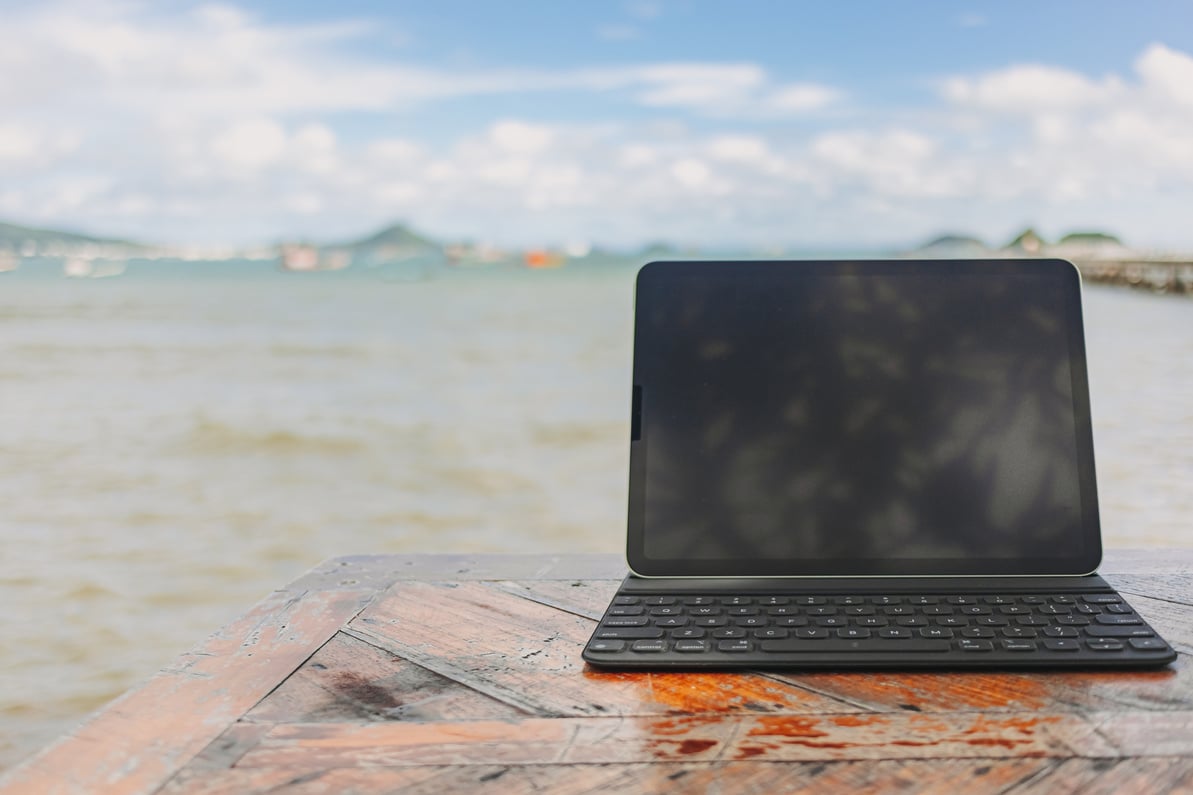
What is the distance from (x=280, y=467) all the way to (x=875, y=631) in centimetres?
607

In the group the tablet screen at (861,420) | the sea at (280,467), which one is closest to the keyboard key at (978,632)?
the tablet screen at (861,420)

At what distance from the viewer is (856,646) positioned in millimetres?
671

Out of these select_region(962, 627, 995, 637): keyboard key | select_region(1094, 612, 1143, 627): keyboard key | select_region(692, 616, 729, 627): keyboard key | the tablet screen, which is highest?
the tablet screen

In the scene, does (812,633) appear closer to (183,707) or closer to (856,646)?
(856,646)

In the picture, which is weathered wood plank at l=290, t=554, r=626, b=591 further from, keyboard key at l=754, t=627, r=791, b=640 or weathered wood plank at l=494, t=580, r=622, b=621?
keyboard key at l=754, t=627, r=791, b=640

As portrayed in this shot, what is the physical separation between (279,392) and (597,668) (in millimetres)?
9465

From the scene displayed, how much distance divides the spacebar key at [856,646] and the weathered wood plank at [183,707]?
36cm

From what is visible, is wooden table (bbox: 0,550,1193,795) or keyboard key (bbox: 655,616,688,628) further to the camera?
keyboard key (bbox: 655,616,688,628)

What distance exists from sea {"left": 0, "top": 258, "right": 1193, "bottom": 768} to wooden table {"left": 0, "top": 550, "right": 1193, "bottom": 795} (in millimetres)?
634

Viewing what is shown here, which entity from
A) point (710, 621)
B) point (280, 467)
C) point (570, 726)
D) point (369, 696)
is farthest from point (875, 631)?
point (280, 467)

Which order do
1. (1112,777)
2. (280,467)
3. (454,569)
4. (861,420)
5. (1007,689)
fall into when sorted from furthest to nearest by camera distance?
(280,467)
(454,569)
(861,420)
(1007,689)
(1112,777)

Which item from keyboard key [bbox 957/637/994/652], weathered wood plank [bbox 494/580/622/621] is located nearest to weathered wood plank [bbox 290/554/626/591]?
weathered wood plank [bbox 494/580/622/621]

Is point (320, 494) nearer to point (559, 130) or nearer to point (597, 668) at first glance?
point (597, 668)

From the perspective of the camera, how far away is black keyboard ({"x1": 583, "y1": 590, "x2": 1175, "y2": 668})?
0.66 meters
